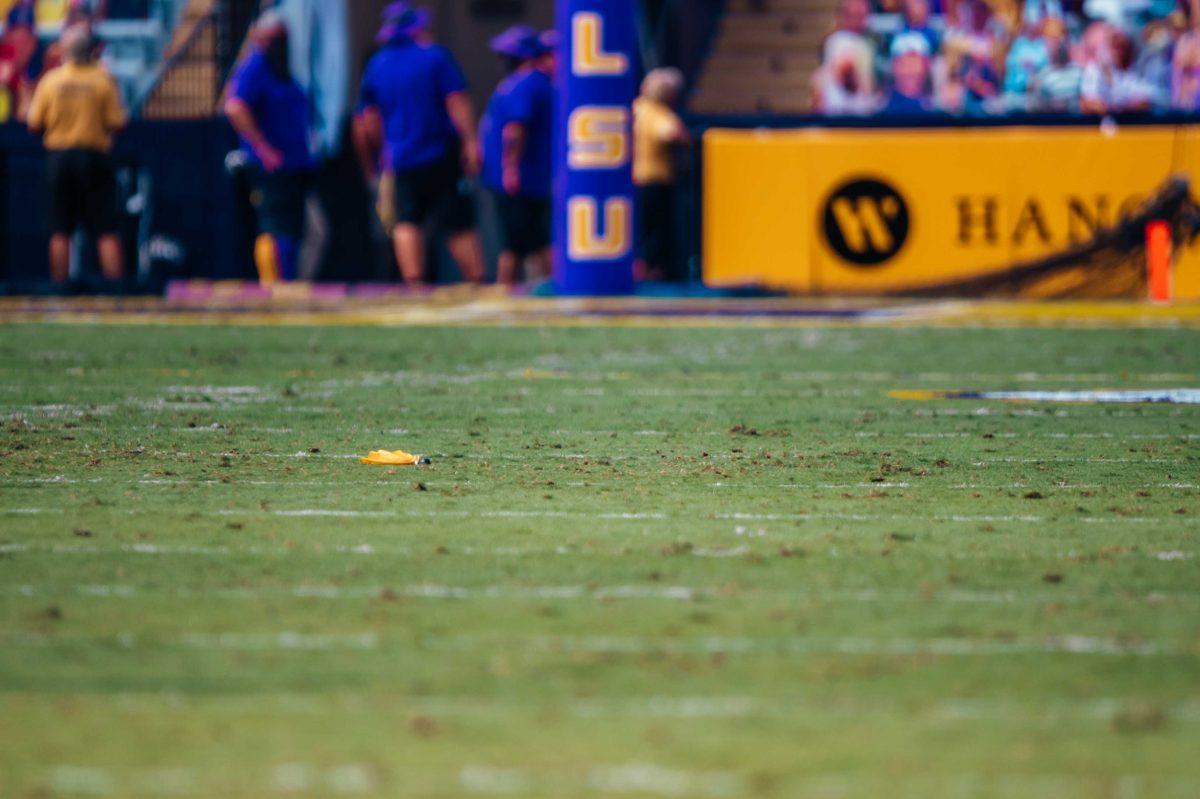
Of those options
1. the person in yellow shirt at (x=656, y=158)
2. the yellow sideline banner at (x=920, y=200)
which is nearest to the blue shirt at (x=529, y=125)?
the person in yellow shirt at (x=656, y=158)

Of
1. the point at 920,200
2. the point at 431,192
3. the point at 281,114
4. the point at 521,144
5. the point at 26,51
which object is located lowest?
the point at 920,200

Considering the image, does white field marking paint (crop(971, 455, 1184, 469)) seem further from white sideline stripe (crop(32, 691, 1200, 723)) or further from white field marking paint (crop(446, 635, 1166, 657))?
white sideline stripe (crop(32, 691, 1200, 723))

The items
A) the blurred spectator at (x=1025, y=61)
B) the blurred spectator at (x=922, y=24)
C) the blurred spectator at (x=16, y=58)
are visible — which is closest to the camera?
the blurred spectator at (x=1025, y=61)

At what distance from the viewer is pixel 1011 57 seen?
71.2 feet

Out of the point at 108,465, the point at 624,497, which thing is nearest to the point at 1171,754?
the point at 624,497

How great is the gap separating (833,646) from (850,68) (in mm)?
17263

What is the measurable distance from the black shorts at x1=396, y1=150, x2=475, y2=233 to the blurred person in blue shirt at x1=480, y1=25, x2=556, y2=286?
437 millimetres

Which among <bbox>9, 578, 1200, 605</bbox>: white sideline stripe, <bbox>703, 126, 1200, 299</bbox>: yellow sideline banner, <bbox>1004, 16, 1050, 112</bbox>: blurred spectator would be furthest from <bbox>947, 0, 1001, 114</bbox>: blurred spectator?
<bbox>9, 578, 1200, 605</bbox>: white sideline stripe

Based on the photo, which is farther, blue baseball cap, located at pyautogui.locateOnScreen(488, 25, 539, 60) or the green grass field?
blue baseball cap, located at pyautogui.locateOnScreen(488, 25, 539, 60)

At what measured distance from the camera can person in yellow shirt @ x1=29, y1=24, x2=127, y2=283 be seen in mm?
18344

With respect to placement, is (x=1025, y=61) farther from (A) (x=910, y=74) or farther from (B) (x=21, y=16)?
(B) (x=21, y=16)

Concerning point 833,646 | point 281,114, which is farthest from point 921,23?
point 833,646

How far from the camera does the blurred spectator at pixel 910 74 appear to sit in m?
21.4

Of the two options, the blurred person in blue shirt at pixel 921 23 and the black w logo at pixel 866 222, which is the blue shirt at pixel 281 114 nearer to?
the black w logo at pixel 866 222
